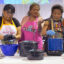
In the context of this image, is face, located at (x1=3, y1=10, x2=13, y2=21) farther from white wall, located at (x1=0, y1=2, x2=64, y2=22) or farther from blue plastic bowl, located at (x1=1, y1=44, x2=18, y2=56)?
white wall, located at (x1=0, y1=2, x2=64, y2=22)

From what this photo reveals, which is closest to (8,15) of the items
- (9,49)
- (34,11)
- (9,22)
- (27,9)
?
(9,22)

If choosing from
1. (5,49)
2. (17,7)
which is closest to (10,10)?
(5,49)

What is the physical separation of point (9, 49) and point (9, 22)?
874 mm

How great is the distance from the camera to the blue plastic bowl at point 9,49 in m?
1.39

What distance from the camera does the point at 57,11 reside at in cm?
174

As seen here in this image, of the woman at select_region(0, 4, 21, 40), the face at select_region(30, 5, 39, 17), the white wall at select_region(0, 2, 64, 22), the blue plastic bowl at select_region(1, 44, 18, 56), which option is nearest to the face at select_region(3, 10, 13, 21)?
the woman at select_region(0, 4, 21, 40)

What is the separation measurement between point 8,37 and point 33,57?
0.34m

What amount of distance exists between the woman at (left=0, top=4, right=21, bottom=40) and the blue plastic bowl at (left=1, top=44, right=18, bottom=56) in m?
0.62

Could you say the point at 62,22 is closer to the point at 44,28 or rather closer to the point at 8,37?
the point at 44,28

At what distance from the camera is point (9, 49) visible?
4.59ft

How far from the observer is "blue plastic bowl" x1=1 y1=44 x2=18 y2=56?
1391mm

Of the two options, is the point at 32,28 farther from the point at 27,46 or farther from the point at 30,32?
the point at 27,46

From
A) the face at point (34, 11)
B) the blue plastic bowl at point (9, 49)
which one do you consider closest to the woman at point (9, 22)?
the face at point (34, 11)

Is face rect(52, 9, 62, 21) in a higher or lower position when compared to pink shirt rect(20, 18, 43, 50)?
higher
